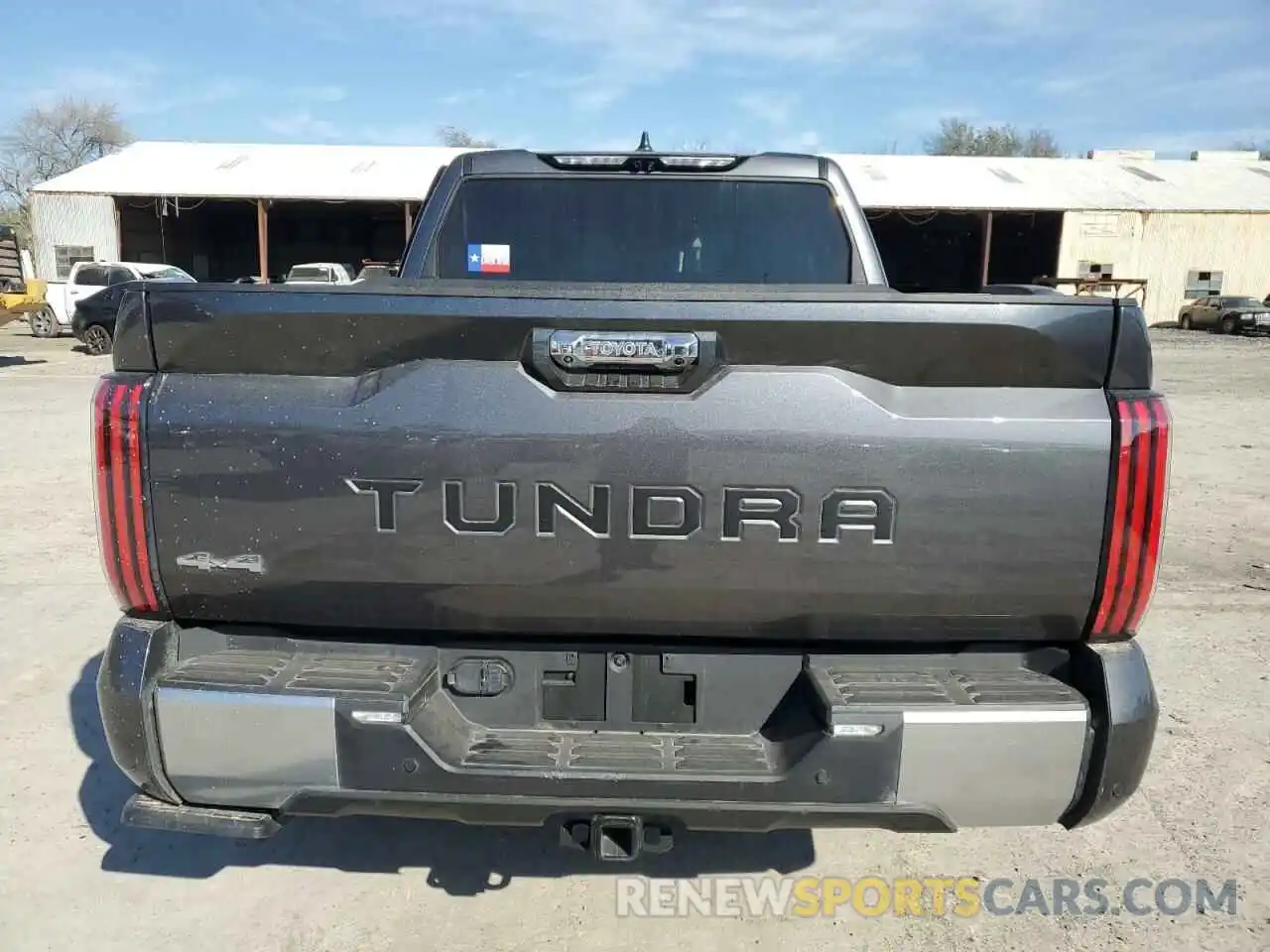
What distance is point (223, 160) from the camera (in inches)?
1307

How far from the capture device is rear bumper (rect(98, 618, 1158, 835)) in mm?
2074

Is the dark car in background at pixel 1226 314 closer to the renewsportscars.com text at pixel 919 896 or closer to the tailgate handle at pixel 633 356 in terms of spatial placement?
the renewsportscars.com text at pixel 919 896

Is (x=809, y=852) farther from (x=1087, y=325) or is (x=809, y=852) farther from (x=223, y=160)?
(x=223, y=160)

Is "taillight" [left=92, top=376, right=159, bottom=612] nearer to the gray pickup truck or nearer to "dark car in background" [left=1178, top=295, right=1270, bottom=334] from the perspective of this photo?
the gray pickup truck

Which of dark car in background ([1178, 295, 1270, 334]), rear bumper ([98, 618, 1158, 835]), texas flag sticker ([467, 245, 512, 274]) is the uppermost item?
texas flag sticker ([467, 245, 512, 274])

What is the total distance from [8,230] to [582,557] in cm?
2357

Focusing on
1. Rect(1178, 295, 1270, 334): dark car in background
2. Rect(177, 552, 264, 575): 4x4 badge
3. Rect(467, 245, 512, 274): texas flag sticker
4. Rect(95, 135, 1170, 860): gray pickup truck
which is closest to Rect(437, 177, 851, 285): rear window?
Rect(467, 245, 512, 274): texas flag sticker

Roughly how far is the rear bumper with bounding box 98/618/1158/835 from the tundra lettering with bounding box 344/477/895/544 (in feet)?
1.33

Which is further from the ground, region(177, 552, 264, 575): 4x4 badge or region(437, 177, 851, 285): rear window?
region(437, 177, 851, 285): rear window

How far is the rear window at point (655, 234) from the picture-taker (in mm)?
3645

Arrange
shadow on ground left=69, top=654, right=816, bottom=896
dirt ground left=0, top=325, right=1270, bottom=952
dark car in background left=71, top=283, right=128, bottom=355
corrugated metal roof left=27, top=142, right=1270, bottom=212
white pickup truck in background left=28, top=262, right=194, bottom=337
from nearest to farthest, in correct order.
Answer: dirt ground left=0, top=325, right=1270, bottom=952, shadow on ground left=69, top=654, right=816, bottom=896, dark car in background left=71, top=283, right=128, bottom=355, white pickup truck in background left=28, top=262, right=194, bottom=337, corrugated metal roof left=27, top=142, right=1270, bottom=212

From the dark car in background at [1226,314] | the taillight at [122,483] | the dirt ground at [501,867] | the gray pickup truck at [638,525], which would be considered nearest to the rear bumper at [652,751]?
the gray pickup truck at [638,525]

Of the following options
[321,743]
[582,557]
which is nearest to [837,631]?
[582,557]

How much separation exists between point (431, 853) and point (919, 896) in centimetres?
160
